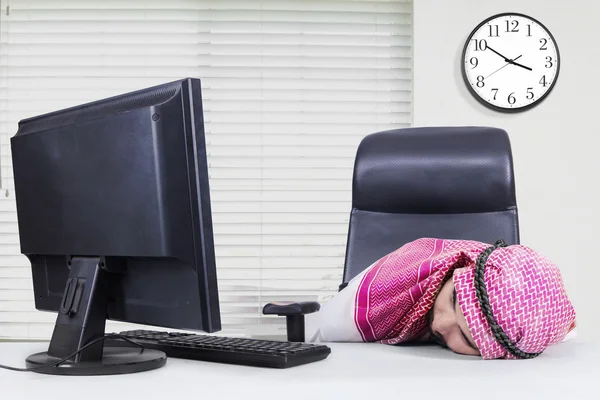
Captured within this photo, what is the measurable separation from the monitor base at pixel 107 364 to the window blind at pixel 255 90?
71.6 inches

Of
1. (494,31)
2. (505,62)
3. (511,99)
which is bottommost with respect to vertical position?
(511,99)

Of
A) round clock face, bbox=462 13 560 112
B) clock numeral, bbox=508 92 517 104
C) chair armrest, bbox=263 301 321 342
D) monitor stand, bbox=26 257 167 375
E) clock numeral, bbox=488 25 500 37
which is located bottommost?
chair armrest, bbox=263 301 321 342

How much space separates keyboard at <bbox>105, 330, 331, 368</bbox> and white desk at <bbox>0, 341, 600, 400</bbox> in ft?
0.05

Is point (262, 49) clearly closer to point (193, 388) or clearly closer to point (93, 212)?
point (93, 212)

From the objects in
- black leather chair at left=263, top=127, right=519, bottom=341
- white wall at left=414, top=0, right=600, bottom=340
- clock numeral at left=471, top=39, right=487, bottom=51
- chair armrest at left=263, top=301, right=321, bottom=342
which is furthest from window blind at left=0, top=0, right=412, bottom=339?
chair armrest at left=263, top=301, right=321, bottom=342

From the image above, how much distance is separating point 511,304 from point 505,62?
1.99 metres

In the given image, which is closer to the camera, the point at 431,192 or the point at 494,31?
the point at 431,192

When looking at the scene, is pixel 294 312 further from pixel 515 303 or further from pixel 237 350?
pixel 515 303

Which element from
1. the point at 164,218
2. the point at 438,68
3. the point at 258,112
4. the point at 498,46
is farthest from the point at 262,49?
the point at 164,218

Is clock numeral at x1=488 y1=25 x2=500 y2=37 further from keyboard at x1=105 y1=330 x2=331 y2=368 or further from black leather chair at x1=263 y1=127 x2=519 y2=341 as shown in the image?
keyboard at x1=105 y1=330 x2=331 y2=368

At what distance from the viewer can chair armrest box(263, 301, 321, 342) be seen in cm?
126

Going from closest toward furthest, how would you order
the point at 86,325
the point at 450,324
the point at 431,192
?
the point at 86,325
the point at 450,324
the point at 431,192

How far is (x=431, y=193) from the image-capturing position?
1885 mm

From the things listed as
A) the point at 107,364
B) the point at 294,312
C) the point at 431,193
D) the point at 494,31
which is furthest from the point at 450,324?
the point at 494,31
